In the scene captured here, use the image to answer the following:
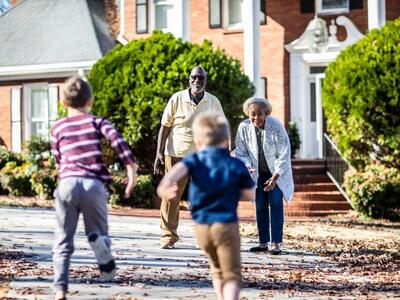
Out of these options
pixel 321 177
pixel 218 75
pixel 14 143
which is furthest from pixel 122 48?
pixel 14 143

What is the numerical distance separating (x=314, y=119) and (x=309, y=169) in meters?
3.59

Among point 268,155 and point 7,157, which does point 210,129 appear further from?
point 7,157

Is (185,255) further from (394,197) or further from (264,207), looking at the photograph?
(394,197)

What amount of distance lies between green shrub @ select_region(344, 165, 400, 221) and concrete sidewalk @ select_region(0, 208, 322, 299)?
514 cm

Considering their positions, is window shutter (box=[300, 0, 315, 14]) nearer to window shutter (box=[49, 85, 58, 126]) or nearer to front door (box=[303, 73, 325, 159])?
front door (box=[303, 73, 325, 159])

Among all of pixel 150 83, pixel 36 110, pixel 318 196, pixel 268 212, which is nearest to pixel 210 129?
pixel 268 212

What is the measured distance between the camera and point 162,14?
28.1 metres

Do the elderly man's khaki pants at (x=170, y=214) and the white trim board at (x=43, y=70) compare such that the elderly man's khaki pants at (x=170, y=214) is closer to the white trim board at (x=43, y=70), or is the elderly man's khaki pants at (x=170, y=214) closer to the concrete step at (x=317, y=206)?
the concrete step at (x=317, y=206)

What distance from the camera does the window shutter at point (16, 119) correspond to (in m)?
29.6

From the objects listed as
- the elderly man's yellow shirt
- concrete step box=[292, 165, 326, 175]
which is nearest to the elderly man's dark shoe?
the elderly man's yellow shirt

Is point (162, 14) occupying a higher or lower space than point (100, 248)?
higher

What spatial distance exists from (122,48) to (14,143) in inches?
368

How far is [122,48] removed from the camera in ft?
70.4

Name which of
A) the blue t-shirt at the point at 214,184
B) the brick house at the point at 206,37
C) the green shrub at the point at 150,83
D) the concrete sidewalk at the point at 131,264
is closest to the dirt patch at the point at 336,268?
the concrete sidewalk at the point at 131,264
